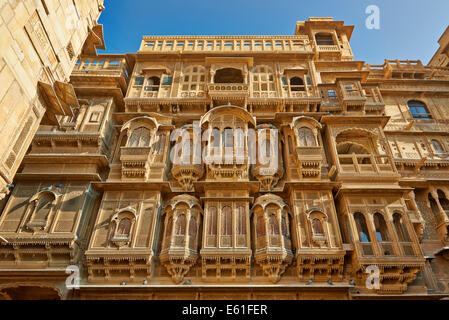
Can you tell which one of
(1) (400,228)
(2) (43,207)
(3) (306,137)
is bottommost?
(1) (400,228)

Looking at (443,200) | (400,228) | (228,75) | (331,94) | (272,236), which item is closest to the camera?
(272,236)

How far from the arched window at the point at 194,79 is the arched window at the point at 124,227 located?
7997mm

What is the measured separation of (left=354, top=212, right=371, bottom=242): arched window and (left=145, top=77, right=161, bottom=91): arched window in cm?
1209

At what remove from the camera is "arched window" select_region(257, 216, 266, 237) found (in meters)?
11.9

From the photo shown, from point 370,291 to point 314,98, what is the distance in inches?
366

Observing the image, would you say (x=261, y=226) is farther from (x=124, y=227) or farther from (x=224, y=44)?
(x=224, y=44)

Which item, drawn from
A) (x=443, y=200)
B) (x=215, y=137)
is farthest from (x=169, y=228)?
(x=443, y=200)

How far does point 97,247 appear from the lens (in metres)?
11.5

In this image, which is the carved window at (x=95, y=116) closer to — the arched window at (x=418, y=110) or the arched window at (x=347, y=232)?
the arched window at (x=347, y=232)

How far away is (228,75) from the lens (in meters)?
18.8

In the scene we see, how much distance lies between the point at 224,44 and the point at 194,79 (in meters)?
3.55
